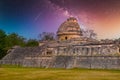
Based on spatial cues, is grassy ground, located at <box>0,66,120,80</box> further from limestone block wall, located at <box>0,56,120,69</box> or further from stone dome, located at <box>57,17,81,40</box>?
stone dome, located at <box>57,17,81,40</box>

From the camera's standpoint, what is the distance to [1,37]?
3159 inches

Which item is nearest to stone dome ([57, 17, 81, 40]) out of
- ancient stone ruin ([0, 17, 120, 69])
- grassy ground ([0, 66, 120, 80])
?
ancient stone ruin ([0, 17, 120, 69])

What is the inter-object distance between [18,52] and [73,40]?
12863 mm

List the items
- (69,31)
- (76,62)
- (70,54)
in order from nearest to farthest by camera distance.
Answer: (76,62)
(70,54)
(69,31)

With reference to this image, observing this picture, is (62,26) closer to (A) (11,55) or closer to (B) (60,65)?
(A) (11,55)

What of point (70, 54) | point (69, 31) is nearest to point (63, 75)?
point (70, 54)

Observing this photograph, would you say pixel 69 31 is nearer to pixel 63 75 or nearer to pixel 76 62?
pixel 76 62

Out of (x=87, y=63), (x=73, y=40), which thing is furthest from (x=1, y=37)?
(x=87, y=63)

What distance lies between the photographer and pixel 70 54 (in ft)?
186

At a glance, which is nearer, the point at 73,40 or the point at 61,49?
the point at 61,49

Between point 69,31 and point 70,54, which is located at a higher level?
point 69,31

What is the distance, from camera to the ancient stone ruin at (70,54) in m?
49.5

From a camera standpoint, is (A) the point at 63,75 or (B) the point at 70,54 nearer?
(A) the point at 63,75

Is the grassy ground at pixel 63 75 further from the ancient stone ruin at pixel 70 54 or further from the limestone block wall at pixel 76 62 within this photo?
the ancient stone ruin at pixel 70 54
